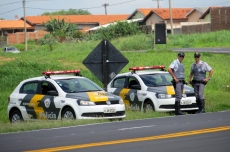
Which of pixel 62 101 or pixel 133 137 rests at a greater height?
pixel 62 101

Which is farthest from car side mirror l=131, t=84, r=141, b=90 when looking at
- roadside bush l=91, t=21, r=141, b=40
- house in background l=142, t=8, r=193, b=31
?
house in background l=142, t=8, r=193, b=31

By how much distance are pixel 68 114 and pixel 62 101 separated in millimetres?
387

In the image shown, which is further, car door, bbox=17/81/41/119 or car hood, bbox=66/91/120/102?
car door, bbox=17/81/41/119

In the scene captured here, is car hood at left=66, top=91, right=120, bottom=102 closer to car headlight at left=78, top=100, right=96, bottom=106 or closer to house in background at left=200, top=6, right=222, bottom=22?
car headlight at left=78, top=100, right=96, bottom=106

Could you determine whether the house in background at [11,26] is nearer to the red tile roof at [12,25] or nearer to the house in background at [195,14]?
the red tile roof at [12,25]

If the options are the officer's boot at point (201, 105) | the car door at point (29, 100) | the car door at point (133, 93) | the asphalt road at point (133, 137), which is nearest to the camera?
the asphalt road at point (133, 137)

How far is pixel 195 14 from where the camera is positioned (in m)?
110

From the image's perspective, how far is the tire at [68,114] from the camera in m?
18.4

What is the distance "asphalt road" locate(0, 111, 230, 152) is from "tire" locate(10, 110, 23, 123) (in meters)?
3.93

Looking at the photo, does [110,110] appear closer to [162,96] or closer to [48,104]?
[48,104]

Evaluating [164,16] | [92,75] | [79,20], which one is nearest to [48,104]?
[92,75]

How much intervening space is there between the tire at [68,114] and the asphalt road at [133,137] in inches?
83.6

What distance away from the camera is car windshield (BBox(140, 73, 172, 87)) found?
860 inches

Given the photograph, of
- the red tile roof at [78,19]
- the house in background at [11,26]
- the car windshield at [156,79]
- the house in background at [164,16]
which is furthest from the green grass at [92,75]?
the red tile roof at [78,19]
